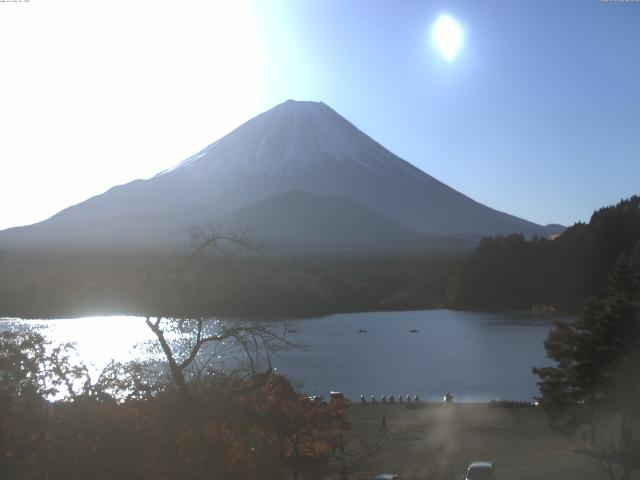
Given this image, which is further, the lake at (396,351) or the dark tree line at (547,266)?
the dark tree line at (547,266)

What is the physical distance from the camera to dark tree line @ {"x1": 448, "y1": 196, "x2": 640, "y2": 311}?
41.8 m

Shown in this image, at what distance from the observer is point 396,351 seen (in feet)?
90.6

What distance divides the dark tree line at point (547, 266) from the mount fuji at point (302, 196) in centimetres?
3145

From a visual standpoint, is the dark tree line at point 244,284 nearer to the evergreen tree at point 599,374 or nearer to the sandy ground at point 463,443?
the sandy ground at point 463,443

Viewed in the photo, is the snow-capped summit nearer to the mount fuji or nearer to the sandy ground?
the mount fuji

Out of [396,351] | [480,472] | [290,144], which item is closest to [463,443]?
[480,472]

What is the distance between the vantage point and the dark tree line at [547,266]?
41.8m

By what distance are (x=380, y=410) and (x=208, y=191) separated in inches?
3050

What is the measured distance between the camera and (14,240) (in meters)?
71.7

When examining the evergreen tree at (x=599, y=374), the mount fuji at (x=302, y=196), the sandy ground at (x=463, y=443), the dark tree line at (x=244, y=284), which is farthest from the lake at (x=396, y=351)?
the mount fuji at (x=302, y=196)

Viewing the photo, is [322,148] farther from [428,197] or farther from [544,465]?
[544,465]

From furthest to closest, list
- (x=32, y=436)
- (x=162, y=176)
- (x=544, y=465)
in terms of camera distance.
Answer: (x=162, y=176) < (x=544, y=465) < (x=32, y=436)

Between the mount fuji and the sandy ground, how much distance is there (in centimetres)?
6236

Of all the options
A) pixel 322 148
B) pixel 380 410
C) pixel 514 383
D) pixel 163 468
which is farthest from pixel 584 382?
pixel 322 148
